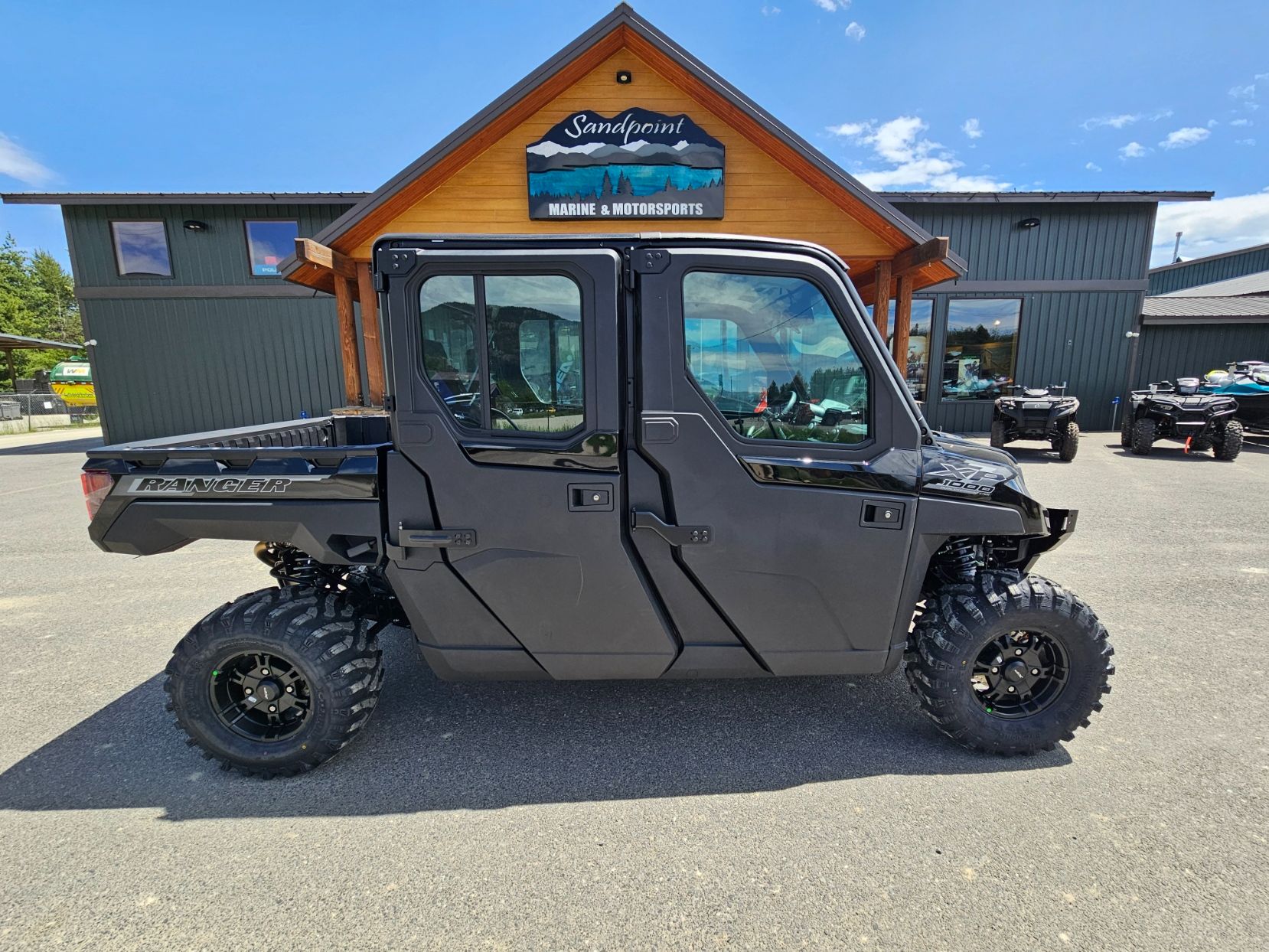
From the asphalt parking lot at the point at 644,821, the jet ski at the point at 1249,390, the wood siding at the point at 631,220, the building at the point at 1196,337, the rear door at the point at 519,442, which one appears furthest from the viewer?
the building at the point at 1196,337

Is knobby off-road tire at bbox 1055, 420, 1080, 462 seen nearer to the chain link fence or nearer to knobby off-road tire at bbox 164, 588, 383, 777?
knobby off-road tire at bbox 164, 588, 383, 777

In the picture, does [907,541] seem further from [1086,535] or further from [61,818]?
[1086,535]

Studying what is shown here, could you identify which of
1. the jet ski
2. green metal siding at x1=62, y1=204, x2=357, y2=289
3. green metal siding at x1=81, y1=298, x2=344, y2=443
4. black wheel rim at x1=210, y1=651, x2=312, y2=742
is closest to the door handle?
black wheel rim at x1=210, y1=651, x2=312, y2=742

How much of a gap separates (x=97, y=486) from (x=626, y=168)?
7264 millimetres

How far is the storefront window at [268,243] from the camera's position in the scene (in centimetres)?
1360

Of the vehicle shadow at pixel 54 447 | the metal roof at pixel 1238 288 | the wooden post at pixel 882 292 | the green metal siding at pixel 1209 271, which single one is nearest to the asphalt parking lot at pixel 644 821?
the wooden post at pixel 882 292

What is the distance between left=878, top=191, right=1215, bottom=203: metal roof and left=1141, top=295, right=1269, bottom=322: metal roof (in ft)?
8.81

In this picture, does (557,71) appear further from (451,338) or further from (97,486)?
(97,486)

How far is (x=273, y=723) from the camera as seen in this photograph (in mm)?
2512

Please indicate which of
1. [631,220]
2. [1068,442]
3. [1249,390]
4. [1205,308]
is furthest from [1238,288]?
[631,220]

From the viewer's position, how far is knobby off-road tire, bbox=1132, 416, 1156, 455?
1102cm

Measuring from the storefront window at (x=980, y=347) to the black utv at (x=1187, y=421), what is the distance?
9.86 ft

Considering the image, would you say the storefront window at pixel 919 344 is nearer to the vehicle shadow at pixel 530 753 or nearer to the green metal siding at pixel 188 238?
the vehicle shadow at pixel 530 753

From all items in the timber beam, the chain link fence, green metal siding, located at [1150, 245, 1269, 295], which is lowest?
the chain link fence
